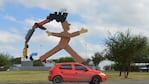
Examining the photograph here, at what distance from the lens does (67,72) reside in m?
29.4

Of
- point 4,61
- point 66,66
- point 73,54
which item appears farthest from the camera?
point 4,61

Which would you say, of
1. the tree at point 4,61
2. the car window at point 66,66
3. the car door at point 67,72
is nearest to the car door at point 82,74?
the car door at point 67,72

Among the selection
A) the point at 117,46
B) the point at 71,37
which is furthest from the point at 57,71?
the point at 71,37

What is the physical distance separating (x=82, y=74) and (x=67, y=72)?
3.78ft

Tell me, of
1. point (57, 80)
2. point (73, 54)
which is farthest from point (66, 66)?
point (73, 54)

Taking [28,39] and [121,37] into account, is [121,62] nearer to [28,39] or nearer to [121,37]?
[121,37]

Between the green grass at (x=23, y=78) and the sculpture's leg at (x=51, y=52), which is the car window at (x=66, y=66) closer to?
the green grass at (x=23, y=78)

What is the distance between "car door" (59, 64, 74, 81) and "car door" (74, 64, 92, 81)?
1.25 feet

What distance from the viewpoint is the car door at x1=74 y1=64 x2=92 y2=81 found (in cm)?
2928

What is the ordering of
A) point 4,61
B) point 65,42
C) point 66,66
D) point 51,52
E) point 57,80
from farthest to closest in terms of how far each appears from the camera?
point 4,61, point 51,52, point 65,42, point 66,66, point 57,80

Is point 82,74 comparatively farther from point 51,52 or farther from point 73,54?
point 51,52

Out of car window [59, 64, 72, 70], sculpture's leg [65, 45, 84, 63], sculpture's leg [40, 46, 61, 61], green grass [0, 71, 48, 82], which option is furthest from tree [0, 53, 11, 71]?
car window [59, 64, 72, 70]

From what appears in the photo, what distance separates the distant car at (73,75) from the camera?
2925 cm

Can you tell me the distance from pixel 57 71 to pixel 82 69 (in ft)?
6.36
